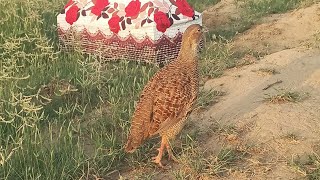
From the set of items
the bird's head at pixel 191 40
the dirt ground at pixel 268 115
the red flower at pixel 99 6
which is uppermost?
the red flower at pixel 99 6

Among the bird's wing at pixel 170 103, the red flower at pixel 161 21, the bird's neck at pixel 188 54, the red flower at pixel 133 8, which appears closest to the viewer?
the bird's wing at pixel 170 103

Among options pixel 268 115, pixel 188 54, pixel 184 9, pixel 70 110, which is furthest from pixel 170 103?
pixel 184 9

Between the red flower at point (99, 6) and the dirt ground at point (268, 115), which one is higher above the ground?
the red flower at point (99, 6)

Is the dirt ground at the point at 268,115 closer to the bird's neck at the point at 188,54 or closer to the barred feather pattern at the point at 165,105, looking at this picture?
the barred feather pattern at the point at 165,105

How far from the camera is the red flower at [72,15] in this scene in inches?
285

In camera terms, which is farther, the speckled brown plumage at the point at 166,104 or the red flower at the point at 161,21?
the red flower at the point at 161,21

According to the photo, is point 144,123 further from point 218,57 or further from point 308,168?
point 218,57

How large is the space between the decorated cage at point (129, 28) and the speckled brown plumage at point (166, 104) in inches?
101

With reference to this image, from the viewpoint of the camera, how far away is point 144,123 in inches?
161

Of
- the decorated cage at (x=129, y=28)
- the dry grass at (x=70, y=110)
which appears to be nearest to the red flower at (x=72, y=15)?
the decorated cage at (x=129, y=28)

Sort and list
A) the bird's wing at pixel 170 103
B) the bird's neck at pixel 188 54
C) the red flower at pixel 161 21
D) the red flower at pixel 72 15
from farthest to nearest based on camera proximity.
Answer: the red flower at pixel 72 15 → the red flower at pixel 161 21 → the bird's neck at pixel 188 54 → the bird's wing at pixel 170 103

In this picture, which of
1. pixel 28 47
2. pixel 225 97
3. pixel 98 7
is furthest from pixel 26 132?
pixel 98 7

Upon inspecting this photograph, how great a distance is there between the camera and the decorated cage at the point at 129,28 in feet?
22.6

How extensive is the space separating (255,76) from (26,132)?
2698 millimetres
